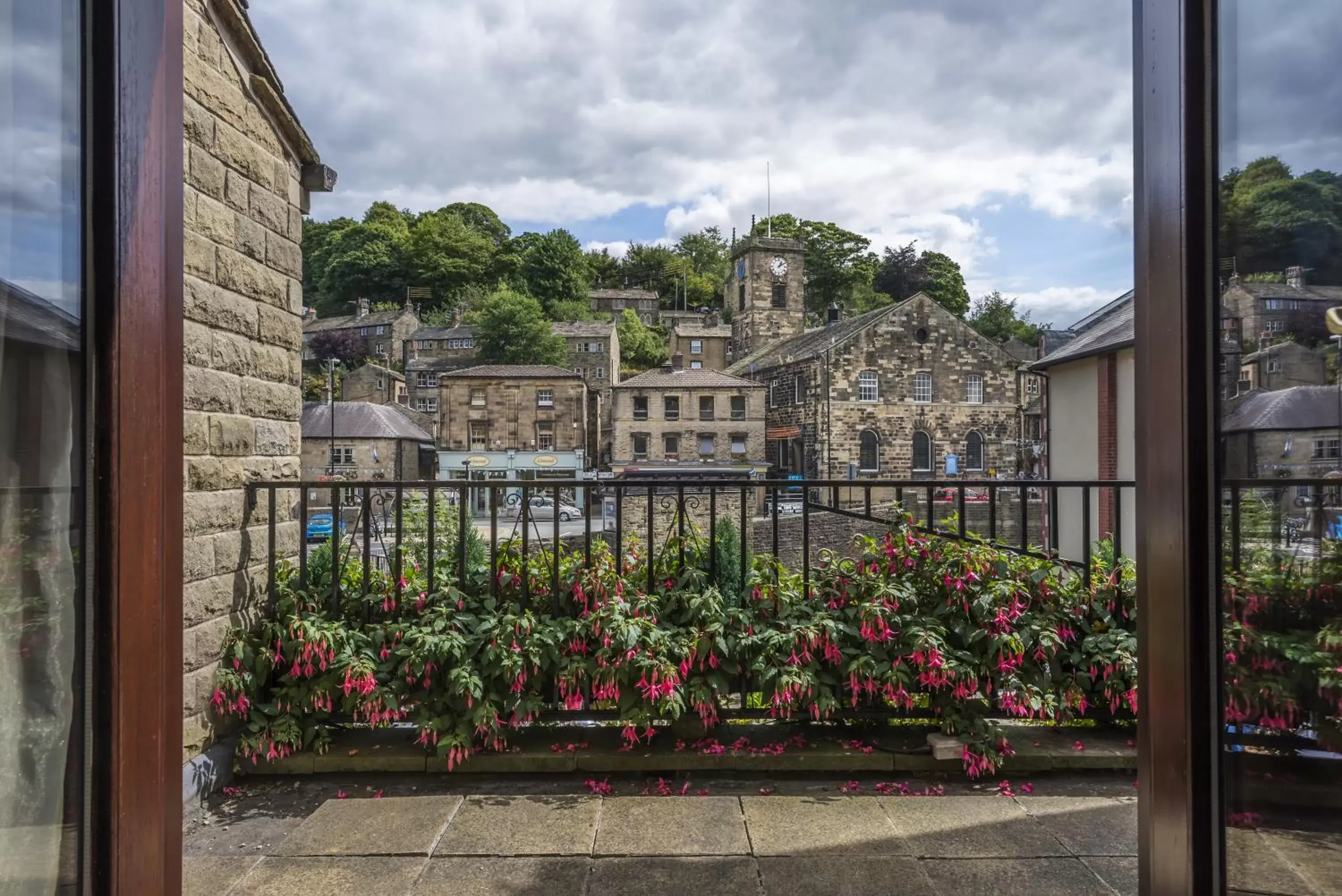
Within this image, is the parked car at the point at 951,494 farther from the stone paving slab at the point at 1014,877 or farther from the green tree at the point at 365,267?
the green tree at the point at 365,267

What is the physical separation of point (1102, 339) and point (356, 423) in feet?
70.8

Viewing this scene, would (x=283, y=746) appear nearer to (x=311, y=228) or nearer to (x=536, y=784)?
(x=536, y=784)

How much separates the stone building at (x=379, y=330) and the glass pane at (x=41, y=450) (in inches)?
1564

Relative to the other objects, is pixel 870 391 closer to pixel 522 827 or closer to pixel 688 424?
pixel 688 424

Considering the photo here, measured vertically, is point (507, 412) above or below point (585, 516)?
above

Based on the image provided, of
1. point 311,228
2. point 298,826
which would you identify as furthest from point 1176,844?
point 311,228

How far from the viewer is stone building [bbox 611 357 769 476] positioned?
2791cm

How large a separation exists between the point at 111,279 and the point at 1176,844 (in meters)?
1.46

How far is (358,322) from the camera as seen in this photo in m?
39.8

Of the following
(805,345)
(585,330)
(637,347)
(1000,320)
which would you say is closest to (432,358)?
(585,330)

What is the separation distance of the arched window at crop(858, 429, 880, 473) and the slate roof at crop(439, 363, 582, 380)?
463 inches

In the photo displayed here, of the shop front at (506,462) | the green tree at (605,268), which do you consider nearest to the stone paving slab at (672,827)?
the shop front at (506,462)

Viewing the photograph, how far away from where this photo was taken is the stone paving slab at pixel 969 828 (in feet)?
6.79

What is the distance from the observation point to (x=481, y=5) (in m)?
3.28
